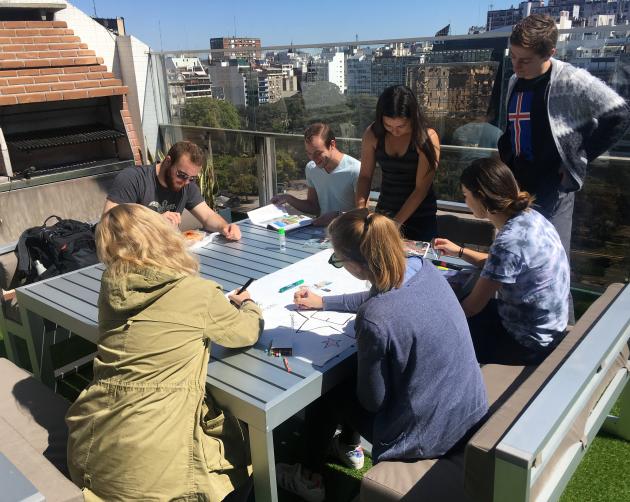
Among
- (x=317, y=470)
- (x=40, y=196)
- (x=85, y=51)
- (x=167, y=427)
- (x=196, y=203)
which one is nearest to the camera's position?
(x=167, y=427)

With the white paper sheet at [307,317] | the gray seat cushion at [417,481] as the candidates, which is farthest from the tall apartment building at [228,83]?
the gray seat cushion at [417,481]

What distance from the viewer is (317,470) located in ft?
8.38

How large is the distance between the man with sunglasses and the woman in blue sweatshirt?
1.71 m

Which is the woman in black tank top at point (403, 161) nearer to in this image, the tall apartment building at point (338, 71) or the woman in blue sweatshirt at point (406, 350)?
the woman in blue sweatshirt at point (406, 350)

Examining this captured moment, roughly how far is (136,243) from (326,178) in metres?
2.14

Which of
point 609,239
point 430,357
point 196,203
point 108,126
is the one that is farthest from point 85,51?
point 430,357

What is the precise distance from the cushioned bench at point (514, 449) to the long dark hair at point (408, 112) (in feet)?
4.47

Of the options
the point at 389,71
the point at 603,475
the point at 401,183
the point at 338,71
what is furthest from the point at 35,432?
the point at 338,71

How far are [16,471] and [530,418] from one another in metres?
1.32

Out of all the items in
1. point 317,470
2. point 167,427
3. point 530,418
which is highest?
point 530,418

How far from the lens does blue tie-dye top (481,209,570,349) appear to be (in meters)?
2.20

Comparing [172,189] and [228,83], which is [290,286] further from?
[228,83]

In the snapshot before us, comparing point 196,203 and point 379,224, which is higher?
point 379,224

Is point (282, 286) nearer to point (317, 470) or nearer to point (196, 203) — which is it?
point (317, 470)
